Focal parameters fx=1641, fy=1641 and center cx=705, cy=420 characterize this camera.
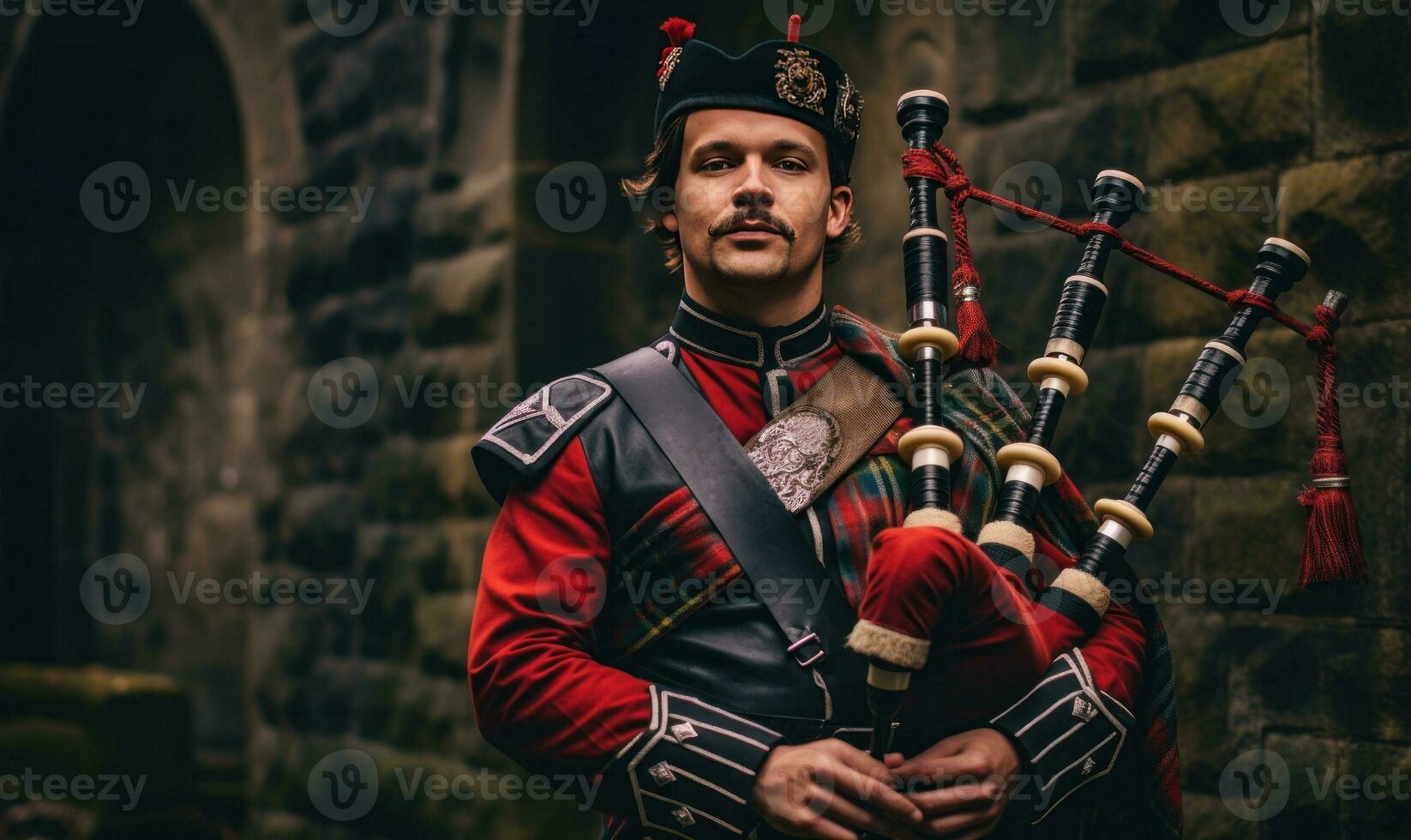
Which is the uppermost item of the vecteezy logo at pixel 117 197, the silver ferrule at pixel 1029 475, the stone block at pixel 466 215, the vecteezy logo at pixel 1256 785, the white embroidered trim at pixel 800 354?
the vecteezy logo at pixel 117 197

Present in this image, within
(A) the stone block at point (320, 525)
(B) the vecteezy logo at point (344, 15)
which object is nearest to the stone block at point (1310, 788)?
(A) the stone block at point (320, 525)

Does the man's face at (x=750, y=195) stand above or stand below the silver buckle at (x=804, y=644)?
above

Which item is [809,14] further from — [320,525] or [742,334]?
[320,525]

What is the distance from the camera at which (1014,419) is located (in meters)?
2.50

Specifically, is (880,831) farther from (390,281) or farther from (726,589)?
(390,281)

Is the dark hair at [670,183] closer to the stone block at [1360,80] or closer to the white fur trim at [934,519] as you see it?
the white fur trim at [934,519]

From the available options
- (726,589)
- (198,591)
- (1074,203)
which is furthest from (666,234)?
(198,591)

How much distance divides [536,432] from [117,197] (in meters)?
7.42

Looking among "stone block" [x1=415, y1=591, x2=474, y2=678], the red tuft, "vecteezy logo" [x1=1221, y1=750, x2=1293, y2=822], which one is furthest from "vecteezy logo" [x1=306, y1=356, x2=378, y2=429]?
"vecteezy logo" [x1=1221, y1=750, x2=1293, y2=822]

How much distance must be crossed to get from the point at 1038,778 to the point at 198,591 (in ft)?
22.5

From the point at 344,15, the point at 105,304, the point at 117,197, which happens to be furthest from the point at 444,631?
the point at 117,197

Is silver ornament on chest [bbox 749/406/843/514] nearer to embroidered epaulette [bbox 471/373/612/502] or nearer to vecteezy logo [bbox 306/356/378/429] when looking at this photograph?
embroidered epaulette [bbox 471/373/612/502]

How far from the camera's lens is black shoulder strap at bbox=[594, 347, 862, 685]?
7.54ft

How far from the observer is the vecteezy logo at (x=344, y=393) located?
19.0 feet
